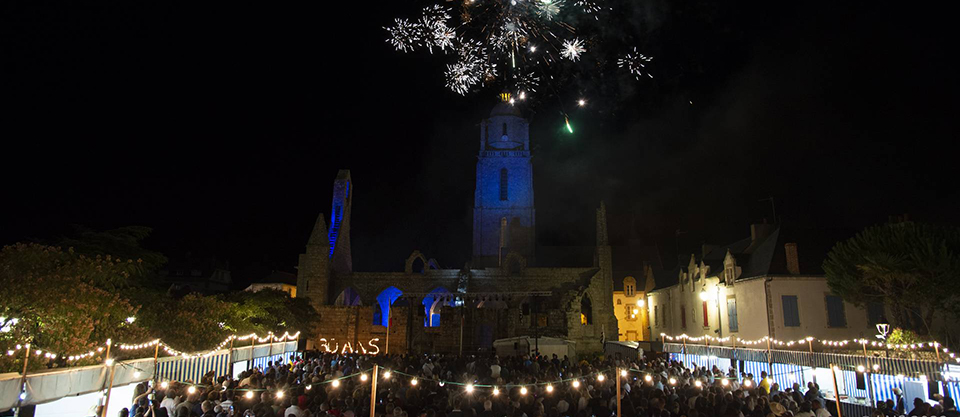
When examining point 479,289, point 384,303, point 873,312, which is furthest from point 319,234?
point 873,312

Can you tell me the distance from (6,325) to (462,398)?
9407mm

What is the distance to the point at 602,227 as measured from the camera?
140 ft

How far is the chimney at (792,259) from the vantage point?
81.5ft

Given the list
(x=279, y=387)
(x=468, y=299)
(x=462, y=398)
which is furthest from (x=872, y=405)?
(x=468, y=299)

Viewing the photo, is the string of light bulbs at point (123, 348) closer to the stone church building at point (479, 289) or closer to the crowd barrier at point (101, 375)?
the crowd barrier at point (101, 375)

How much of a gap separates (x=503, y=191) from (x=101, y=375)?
42.0m

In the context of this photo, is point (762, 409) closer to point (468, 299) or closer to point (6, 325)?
point (6, 325)

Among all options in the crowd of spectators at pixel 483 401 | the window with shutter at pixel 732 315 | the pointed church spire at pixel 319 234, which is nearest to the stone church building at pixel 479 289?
the pointed church spire at pixel 319 234

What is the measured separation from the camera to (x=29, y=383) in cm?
975

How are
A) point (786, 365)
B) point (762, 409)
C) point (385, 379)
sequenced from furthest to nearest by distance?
point (786, 365) → point (385, 379) → point (762, 409)

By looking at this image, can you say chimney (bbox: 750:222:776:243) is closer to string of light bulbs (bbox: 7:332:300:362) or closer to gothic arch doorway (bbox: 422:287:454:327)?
gothic arch doorway (bbox: 422:287:454:327)

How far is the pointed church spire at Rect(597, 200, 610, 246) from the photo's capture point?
42.2 m

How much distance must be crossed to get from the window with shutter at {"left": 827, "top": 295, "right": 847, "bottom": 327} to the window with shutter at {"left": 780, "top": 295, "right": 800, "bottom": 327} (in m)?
1.29

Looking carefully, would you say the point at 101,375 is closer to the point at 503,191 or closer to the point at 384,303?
the point at 384,303
